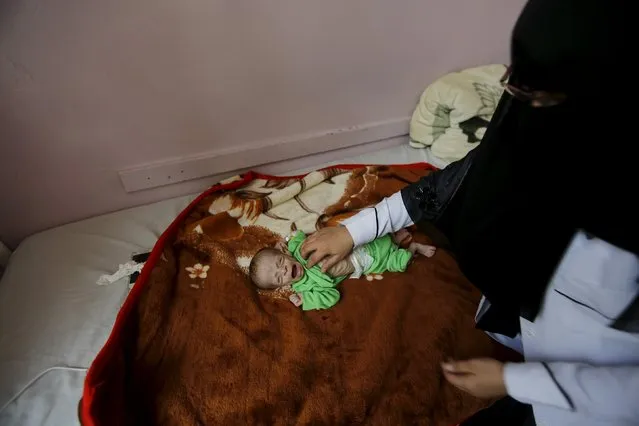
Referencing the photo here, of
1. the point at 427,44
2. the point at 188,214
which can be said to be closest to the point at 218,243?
the point at 188,214

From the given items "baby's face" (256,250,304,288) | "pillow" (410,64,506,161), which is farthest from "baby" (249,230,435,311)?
"pillow" (410,64,506,161)

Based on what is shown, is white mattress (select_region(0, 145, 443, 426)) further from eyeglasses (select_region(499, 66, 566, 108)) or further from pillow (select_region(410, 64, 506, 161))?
eyeglasses (select_region(499, 66, 566, 108))

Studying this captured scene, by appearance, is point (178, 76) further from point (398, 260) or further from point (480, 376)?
point (480, 376)

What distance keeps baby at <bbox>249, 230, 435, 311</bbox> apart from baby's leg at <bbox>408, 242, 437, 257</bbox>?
0.05m

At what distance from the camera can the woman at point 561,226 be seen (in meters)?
0.56

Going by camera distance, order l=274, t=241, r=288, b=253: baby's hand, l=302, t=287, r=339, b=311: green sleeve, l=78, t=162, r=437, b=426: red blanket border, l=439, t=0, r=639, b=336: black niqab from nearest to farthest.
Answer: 1. l=439, t=0, r=639, b=336: black niqab
2. l=78, t=162, r=437, b=426: red blanket border
3. l=302, t=287, r=339, b=311: green sleeve
4. l=274, t=241, r=288, b=253: baby's hand

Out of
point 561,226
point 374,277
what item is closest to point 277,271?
point 374,277

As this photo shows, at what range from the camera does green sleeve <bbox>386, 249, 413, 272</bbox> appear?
4.22 ft

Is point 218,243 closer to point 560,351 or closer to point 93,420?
point 93,420

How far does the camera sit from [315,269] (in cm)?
121

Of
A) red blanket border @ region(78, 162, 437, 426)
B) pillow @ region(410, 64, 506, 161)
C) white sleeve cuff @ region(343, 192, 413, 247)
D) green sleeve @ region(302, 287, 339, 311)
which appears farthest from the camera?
pillow @ region(410, 64, 506, 161)

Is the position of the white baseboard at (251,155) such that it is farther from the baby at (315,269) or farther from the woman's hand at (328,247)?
the woman's hand at (328,247)

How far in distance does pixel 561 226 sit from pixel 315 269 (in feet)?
2.22

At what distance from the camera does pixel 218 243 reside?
1333 millimetres
